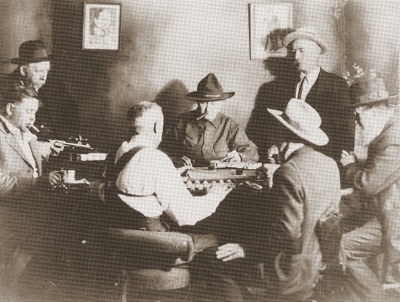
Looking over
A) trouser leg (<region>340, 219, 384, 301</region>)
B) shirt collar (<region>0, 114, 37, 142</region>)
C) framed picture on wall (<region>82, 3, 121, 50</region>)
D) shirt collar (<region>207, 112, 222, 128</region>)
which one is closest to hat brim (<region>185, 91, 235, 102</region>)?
shirt collar (<region>207, 112, 222, 128</region>)

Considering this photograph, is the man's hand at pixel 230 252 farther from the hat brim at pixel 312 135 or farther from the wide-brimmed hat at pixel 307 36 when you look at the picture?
the wide-brimmed hat at pixel 307 36

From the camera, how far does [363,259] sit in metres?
3.97

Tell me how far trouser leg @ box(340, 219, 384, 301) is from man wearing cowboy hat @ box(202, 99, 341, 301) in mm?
339

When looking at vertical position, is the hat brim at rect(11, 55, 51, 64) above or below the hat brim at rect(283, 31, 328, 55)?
below

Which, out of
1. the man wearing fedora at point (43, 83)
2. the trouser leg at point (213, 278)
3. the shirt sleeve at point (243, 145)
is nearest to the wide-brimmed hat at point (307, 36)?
the shirt sleeve at point (243, 145)

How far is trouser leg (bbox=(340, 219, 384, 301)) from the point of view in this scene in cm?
393

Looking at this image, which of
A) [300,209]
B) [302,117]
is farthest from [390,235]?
[302,117]

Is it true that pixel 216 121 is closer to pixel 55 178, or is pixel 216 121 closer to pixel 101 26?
pixel 101 26

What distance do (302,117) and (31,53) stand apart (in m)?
2.57

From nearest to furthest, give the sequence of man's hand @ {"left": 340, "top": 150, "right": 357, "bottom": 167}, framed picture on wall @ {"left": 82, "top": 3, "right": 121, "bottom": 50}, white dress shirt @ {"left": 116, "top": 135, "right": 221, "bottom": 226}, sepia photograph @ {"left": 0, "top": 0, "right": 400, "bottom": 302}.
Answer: white dress shirt @ {"left": 116, "top": 135, "right": 221, "bottom": 226} → sepia photograph @ {"left": 0, "top": 0, "right": 400, "bottom": 302} → man's hand @ {"left": 340, "top": 150, "right": 357, "bottom": 167} → framed picture on wall @ {"left": 82, "top": 3, "right": 121, "bottom": 50}

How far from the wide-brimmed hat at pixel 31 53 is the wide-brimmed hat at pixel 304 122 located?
2.26 metres

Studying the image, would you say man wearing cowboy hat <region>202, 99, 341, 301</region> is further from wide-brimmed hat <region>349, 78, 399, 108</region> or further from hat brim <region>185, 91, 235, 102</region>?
hat brim <region>185, 91, 235, 102</region>

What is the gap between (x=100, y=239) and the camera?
12.7ft

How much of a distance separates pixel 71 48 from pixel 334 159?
105 inches
